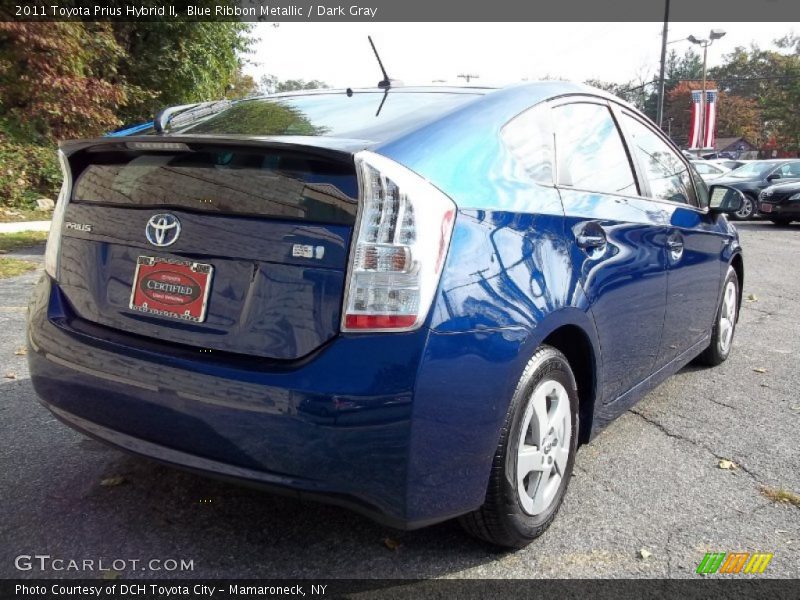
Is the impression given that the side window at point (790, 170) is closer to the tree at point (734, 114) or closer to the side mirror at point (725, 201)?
the side mirror at point (725, 201)

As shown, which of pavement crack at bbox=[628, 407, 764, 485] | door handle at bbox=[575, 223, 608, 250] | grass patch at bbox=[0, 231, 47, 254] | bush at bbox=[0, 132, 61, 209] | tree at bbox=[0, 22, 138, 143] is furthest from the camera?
bush at bbox=[0, 132, 61, 209]

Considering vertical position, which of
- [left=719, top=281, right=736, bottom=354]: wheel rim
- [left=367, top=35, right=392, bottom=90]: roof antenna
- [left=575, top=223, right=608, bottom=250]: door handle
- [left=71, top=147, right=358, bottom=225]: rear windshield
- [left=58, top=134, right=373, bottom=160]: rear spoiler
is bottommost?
[left=719, top=281, right=736, bottom=354]: wheel rim

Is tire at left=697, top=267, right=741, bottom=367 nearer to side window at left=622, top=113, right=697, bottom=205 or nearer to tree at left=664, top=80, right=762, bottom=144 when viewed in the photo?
side window at left=622, top=113, right=697, bottom=205

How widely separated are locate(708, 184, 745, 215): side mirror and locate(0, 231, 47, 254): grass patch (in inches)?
321

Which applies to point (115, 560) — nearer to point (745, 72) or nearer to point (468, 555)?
point (468, 555)

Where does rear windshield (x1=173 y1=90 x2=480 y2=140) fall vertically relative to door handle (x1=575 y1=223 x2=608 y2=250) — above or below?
above

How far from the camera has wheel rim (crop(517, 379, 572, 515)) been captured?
2375mm

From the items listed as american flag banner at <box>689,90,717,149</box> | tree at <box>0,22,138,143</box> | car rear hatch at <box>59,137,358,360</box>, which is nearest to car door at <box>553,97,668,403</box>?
car rear hatch at <box>59,137,358,360</box>

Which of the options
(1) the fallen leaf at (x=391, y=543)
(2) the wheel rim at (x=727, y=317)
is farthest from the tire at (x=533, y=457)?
(2) the wheel rim at (x=727, y=317)

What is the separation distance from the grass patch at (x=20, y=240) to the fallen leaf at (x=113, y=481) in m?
7.11

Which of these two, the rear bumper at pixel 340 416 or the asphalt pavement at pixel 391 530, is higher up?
the rear bumper at pixel 340 416

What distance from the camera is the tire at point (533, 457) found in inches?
88.4

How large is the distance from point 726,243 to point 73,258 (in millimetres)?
3731

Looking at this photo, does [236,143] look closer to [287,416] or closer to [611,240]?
[287,416]
